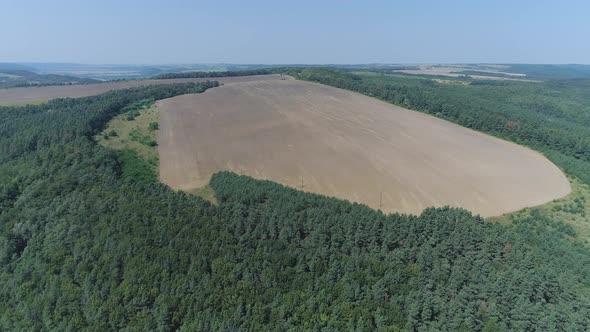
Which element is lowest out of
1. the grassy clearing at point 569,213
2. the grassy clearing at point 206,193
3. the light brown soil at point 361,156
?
the grassy clearing at point 569,213

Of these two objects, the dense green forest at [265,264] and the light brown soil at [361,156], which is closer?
the dense green forest at [265,264]

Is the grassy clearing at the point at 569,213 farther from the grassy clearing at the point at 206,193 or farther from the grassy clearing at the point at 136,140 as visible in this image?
the grassy clearing at the point at 136,140

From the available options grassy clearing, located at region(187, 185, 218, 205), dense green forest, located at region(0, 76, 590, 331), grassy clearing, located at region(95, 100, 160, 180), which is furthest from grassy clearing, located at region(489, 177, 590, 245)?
grassy clearing, located at region(95, 100, 160, 180)

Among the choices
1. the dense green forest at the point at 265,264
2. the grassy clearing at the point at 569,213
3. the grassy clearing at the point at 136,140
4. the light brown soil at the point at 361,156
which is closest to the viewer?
the dense green forest at the point at 265,264

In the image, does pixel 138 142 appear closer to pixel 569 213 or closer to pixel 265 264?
pixel 265 264

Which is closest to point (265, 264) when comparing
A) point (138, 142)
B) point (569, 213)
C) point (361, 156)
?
point (361, 156)

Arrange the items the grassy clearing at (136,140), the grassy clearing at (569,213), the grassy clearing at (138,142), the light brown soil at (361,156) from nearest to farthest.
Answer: the grassy clearing at (569,213)
the light brown soil at (361,156)
the grassy clearing at (138,142)
the grassy clearing at (136,140)

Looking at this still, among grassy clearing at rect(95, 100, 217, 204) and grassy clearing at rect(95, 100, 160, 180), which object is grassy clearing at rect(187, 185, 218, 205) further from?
grassy clearing at rect(95, 100, 160, 180)

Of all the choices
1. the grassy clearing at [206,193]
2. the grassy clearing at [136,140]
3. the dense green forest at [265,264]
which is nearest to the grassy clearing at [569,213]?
the dense green forest at [265,264]
